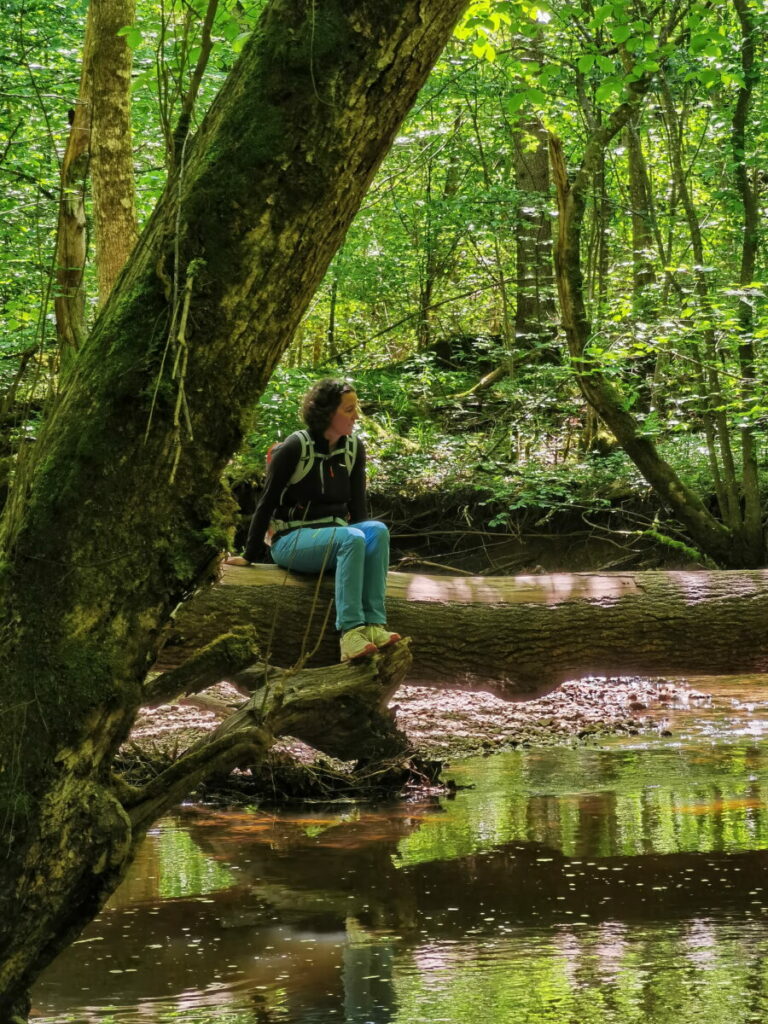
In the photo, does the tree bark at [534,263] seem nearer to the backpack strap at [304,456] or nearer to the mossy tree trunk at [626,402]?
the mossy tree trunk at [626,402]

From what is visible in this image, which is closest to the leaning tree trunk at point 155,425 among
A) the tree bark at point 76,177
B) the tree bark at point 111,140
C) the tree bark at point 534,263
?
the tree bark at point 76,177

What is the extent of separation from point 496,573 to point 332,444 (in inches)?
274

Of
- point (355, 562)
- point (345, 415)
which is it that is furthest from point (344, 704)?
point (345, 415)

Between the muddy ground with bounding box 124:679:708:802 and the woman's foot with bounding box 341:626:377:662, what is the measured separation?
968 millimetres

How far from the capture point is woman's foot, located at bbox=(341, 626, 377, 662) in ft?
22.1

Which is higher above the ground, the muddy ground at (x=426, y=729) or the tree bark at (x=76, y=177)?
the tree bark at (x=76, y=177)

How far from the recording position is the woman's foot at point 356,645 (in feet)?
22.1

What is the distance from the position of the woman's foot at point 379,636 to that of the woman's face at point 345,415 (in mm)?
1275

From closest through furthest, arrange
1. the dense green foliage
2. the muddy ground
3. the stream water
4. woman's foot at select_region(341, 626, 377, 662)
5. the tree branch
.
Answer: the stream water → the tree branch → woman's foot at select_region(341, 626, 377, 662) → the muddy ground → the dense green foliage

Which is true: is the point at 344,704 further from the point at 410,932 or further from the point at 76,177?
the point at 76,177

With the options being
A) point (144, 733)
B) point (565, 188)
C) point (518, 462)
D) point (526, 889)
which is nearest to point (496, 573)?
point (518, 462)

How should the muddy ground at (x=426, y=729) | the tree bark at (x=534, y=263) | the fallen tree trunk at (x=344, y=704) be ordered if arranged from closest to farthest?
1. the fallen tree trunk at (x=344, y=704)
2. the muddy ground at (x=426, y=729)
3. the tree bark at (x=534, y=263)

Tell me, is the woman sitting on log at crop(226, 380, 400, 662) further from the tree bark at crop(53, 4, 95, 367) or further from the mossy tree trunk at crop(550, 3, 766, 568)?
the mossy tree trunk at crop(550, 3, 766, 568)

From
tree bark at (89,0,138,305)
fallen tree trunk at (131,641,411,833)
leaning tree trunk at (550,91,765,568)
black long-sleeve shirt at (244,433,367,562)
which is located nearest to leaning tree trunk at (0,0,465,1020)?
fallen tree trunk at (131,641,411,833)
